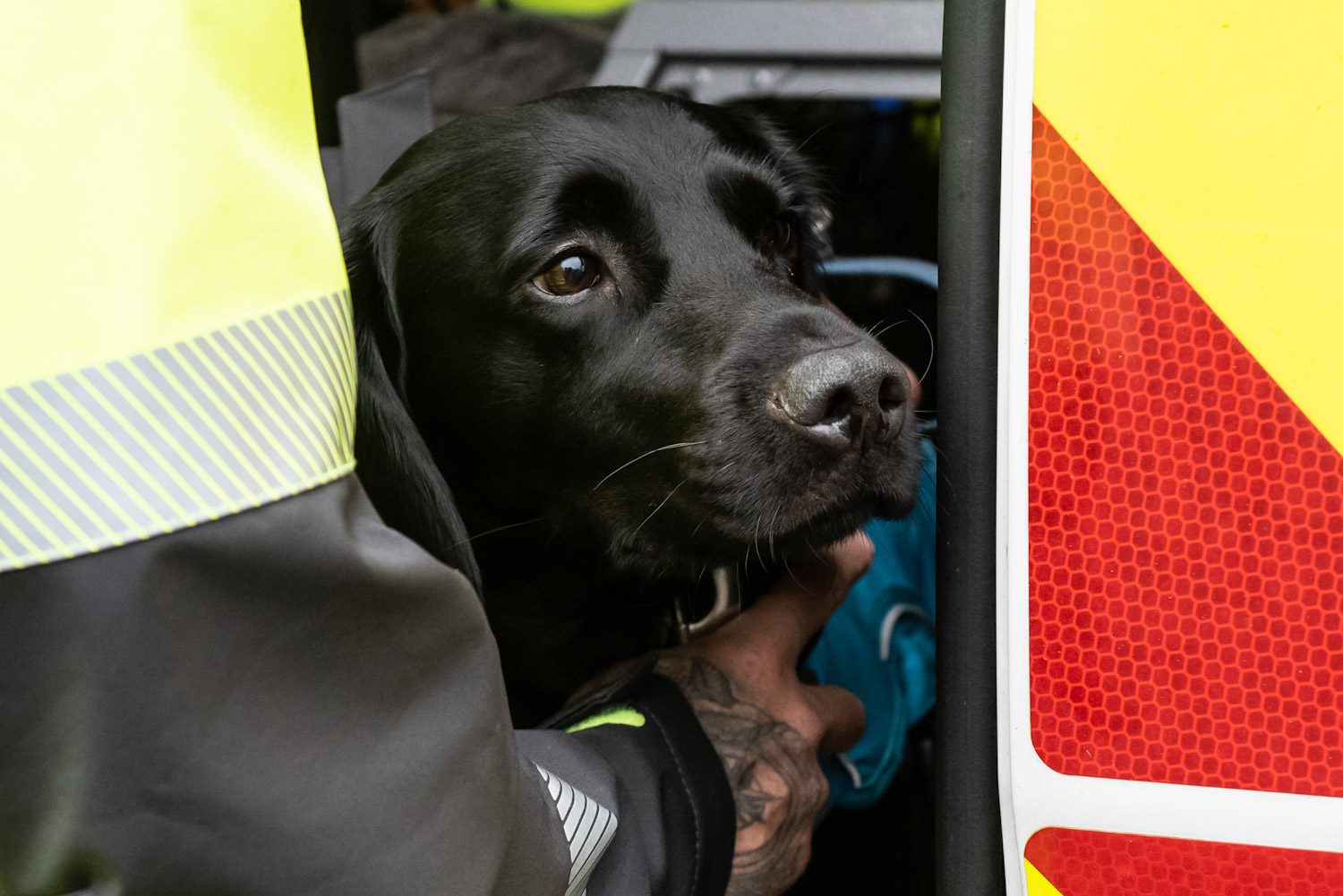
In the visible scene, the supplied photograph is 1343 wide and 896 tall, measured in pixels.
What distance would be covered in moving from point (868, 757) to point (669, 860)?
78 centimetres

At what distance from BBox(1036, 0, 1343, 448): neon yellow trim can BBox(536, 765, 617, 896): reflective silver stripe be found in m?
0.60

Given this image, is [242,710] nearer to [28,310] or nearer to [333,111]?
[28,310]

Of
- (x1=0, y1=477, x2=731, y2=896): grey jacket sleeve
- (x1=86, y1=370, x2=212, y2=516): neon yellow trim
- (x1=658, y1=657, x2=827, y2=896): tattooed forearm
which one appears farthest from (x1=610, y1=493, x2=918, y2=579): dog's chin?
(x1=86, y1=370, x2=212, y2=516): neon yellow trim

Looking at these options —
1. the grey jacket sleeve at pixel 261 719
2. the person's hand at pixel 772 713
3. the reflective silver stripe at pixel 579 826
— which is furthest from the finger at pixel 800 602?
the grey jacket sleeve at pixel 261 719

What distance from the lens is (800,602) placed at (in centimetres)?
145

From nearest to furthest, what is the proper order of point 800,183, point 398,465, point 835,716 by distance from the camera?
1. point 398,465
2. point 835,716
3. point 800,183

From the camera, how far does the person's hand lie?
48.4 inches

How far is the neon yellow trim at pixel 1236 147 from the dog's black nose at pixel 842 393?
37cm

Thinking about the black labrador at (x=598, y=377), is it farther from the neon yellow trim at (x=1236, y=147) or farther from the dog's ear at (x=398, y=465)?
the neon yellow trim at (x=1236, y=147)

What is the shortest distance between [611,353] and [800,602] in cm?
40

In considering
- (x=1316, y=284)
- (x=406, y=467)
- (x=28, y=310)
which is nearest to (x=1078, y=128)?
(x=1316, y=284)

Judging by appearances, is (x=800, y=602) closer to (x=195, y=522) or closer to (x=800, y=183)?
(x=800, y=183)

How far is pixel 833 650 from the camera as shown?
1899 millimetres

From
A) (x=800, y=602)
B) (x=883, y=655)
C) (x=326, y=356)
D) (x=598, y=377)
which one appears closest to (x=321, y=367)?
(x=326, y=356)
